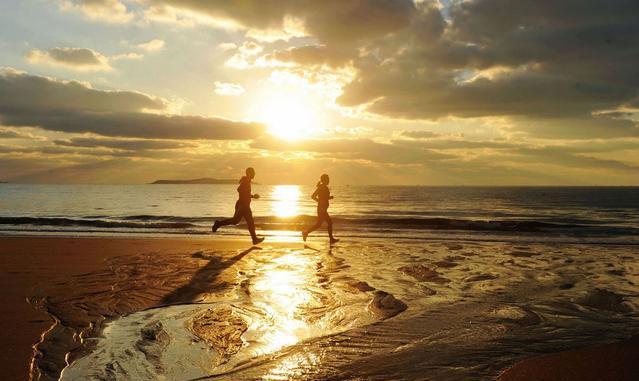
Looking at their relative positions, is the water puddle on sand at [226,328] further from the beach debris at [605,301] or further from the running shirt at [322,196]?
the running shirt at [322,196]

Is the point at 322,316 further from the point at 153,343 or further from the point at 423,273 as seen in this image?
the point at 423,273

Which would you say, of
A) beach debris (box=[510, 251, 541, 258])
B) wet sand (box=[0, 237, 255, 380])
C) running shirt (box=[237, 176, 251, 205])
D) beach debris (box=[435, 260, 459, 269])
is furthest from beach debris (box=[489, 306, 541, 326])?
running shirt (box=[237, 176, 251, 205])

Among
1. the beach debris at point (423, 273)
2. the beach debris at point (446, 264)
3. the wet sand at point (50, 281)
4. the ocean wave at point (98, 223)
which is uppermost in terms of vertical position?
the beach debris at point (423, 273)

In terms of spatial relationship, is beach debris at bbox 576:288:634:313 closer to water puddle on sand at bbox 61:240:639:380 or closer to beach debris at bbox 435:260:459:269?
water puddle on sand at bbox 61:240:639:380

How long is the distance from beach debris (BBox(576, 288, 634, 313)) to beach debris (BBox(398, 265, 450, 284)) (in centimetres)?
232

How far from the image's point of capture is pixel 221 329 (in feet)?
16.8

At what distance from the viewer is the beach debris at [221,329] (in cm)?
447

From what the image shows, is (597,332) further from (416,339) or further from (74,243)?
(74,243)

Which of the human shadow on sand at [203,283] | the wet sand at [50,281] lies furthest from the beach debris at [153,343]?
the human shadow on sand at [203,283]

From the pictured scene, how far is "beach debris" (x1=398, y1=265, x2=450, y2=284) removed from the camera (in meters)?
8.48

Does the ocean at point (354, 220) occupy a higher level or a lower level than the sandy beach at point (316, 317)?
lower

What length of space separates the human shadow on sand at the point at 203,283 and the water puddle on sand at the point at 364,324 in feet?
0.32

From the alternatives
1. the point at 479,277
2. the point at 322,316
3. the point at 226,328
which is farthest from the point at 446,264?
the point at 226,328

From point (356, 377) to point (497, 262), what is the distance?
28.4 ft
